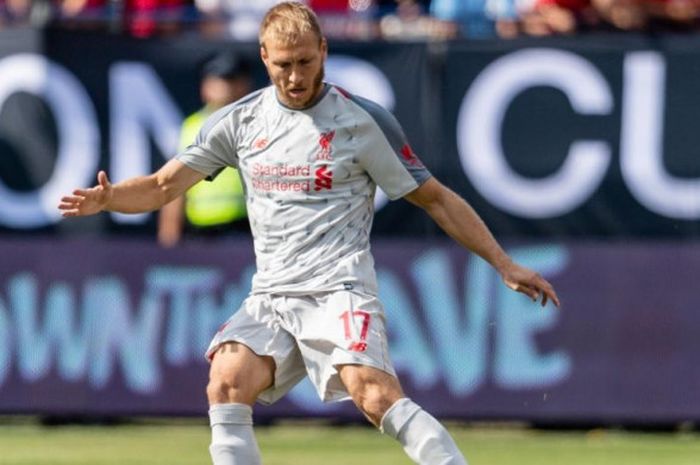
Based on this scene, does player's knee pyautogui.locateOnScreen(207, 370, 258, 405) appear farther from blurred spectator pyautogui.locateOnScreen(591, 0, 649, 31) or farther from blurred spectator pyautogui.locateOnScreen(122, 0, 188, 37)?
blurred spectator pyautogui.locateOnScreen(591, 0, 649, 31)

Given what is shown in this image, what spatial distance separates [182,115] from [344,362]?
5.72 meters

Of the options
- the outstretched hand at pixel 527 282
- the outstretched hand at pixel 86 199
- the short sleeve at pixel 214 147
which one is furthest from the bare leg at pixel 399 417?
the outstretched hand at pixel 86 199

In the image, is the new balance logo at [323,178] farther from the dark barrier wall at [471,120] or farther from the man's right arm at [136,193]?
the dark barrier wall at [471,120]

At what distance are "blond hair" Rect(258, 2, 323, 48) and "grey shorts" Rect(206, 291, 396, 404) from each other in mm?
1057

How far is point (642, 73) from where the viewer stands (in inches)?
498

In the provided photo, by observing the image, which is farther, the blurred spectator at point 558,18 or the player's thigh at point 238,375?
the blurred spectator at point 558,18

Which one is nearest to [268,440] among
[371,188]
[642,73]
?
[642,73]

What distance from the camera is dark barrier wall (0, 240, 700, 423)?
12492mm

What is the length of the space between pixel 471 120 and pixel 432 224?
75 centimetres

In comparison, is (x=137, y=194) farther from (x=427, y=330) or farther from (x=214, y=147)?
(x=427, y=330)

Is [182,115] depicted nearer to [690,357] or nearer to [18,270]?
[18,270]

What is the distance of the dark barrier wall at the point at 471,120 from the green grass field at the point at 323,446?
1.36m

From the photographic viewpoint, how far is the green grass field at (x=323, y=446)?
1086cm

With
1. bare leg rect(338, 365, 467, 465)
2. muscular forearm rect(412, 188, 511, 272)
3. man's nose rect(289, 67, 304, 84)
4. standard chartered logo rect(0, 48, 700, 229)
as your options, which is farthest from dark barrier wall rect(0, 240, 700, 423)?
man's nose rect(289, 67, 304, 84)
